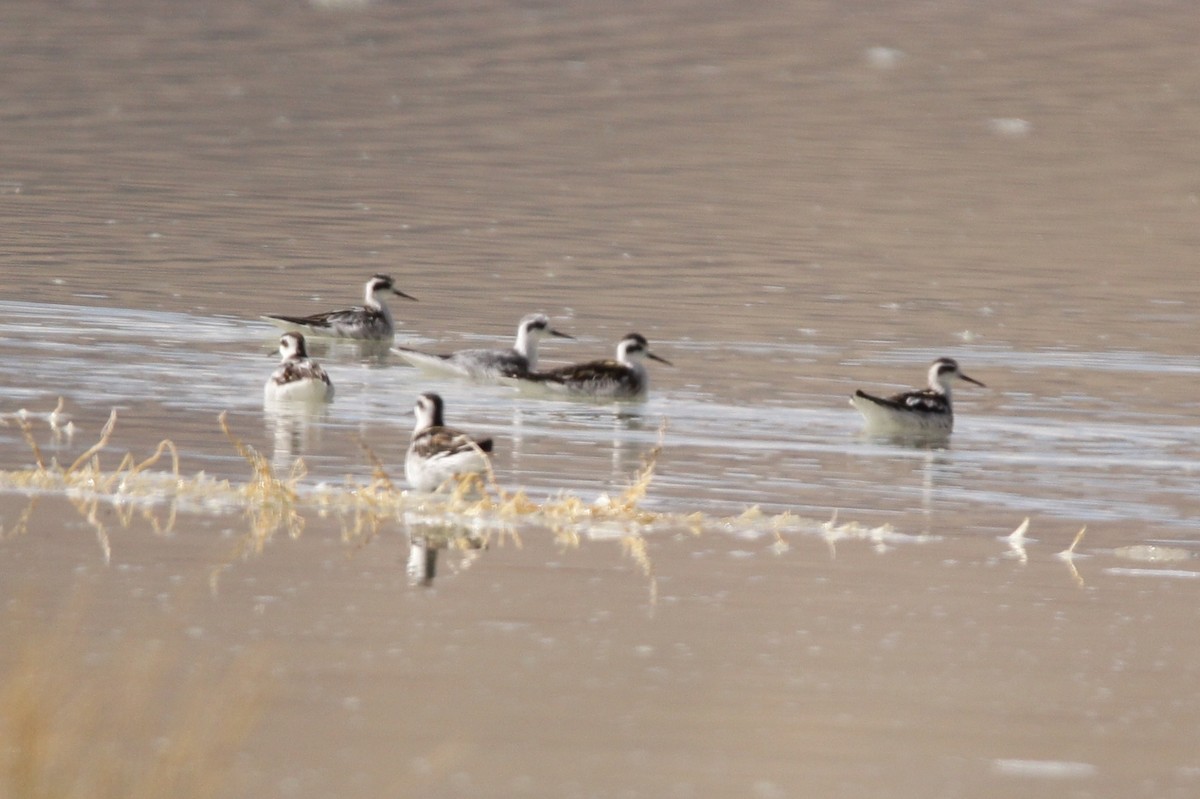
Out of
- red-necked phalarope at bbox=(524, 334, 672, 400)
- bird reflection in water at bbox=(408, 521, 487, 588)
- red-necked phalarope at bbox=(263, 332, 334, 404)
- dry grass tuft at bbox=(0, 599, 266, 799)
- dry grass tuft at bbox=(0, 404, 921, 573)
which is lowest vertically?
dry grass tuft at bbox=(0, 599, 266, 799)

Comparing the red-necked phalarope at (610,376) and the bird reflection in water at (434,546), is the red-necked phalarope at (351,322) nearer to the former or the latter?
the red-necked phalarope at (610,376)

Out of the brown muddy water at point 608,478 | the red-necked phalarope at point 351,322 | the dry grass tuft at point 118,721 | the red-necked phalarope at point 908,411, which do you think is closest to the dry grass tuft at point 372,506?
the brown muddy water at point 608,478

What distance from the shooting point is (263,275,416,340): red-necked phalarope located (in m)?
22.6

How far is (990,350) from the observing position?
23641 mm

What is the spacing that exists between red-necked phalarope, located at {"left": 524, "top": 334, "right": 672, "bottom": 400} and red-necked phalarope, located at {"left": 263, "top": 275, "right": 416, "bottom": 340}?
139 inches

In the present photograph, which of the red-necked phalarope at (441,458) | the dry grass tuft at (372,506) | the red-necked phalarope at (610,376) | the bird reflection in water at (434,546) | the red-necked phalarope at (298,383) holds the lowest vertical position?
the bird reflection in water at (434,546)

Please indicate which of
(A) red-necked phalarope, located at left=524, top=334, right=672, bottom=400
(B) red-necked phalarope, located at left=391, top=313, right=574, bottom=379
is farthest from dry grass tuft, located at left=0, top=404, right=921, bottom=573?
(B) red-necked phalarope, located at left=391, top=313, right=574, bottom=379

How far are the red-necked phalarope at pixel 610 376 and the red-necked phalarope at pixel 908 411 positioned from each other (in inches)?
81.3

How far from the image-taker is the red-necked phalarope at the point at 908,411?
693 inches

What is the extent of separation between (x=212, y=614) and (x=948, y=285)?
2102 centimetres

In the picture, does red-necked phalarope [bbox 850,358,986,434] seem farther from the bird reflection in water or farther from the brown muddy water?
the bird reflection in water

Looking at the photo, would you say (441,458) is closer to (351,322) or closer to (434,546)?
(434,546)

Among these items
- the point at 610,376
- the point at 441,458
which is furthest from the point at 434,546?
the point at 610,376

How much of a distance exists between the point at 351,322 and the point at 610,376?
4.38 metres
